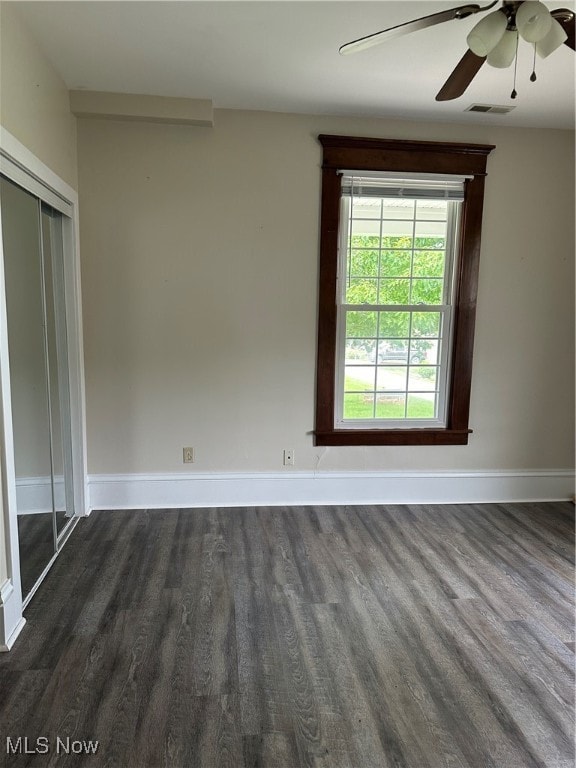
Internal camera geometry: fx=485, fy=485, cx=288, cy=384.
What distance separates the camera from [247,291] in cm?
339

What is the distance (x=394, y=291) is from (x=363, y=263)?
0.31m

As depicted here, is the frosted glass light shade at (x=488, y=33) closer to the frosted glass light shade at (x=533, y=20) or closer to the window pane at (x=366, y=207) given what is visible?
the frosted glass light shade at (x=533, y=20)

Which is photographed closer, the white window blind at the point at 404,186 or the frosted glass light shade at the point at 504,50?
the frosted glass light shade at the point at 504,50

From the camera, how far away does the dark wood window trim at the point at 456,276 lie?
3.31m

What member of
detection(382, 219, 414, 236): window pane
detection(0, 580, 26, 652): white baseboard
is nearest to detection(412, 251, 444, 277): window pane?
detection(382, 219, 414, 236): window pane

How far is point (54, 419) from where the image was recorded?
2820 mm

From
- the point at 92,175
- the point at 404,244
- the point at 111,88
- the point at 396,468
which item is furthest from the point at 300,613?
the point at 111,88

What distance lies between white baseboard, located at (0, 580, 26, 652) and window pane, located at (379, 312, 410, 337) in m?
2.70

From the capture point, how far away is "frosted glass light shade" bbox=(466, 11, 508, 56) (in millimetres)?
1589

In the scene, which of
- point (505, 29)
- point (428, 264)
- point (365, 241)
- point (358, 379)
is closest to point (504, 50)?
point (505, 29)

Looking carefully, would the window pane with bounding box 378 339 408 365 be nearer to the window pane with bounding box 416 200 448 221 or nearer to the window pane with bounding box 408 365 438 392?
the window pane with bounding box 408 365 438 392

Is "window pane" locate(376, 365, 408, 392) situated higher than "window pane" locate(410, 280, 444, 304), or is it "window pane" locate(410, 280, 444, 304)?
"window pane" locate(410, 280, 444, 304)

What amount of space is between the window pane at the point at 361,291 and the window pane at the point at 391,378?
19.8 inches
